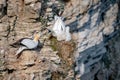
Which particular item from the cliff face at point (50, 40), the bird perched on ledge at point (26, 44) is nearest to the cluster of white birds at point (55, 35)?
the bird perched on ledge at point (26, 44)

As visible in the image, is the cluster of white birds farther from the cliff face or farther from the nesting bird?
the cliff face

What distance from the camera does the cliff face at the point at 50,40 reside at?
838 cm

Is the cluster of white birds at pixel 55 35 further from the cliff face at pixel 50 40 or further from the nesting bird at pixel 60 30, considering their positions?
the cliff face at pixel 50 40

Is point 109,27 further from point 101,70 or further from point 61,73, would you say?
point 61,73

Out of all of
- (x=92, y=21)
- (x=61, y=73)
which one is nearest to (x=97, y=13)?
(x=92, y=21)

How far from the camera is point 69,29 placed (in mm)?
9516

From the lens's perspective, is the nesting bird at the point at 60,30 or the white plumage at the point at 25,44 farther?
the nesting bird at the point at 60,30

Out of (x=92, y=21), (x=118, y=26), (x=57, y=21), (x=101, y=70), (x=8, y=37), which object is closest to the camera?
(x=8, y=37)

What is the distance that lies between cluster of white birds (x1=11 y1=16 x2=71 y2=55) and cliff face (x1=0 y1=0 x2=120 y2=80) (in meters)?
0.11

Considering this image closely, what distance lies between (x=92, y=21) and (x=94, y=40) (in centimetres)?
55

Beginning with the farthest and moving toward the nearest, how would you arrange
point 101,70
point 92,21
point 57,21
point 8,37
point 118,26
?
point 118,26 → point 101,70 → point 92,21 → point 57,21 → point 8,37

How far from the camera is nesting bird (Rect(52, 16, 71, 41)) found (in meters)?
9.11

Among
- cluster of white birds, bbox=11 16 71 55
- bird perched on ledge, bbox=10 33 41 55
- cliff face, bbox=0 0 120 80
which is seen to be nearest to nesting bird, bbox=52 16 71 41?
cluster of white birds, bbox=11 16 71 55

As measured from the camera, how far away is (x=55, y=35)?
9.12 meters
